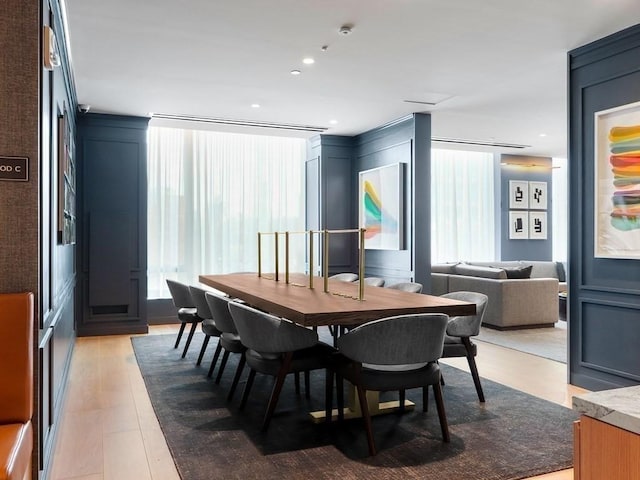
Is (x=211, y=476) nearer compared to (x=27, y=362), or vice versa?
(x=27, y=362)

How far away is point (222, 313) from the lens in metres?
3.56

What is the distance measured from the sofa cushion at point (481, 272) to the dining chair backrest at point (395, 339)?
416cm

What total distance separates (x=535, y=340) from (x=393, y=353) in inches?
147

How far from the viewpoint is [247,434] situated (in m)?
2.98

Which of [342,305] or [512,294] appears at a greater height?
[342,305]

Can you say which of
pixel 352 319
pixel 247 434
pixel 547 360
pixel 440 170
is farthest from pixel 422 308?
pixel 440 170

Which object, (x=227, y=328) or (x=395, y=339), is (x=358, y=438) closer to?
(x=395, y=339)

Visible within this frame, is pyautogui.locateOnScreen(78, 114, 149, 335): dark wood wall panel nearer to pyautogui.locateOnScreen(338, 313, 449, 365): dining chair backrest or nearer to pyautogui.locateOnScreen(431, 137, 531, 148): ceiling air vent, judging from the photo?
pyautogui.locateOnScreen(431, 137, 531, 148): ceiling air vent

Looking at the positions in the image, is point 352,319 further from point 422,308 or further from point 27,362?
point 27,362

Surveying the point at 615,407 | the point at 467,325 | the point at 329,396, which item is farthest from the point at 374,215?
the point at 615,407

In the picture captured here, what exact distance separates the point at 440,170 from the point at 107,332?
605 cm

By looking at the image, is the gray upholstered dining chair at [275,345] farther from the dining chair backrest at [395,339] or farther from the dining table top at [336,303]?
the dining chair backrest at [395,339]

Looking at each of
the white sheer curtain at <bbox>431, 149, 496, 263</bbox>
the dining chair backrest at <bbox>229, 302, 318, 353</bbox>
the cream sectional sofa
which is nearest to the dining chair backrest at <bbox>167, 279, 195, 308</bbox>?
the dining chair backrest at <bbox>229, 302, 318, 353</bbox>

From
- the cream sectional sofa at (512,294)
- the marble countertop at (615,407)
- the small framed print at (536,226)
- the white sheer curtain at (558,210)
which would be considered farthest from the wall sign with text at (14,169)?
the white sheer curtain at (558,210)
